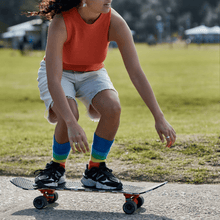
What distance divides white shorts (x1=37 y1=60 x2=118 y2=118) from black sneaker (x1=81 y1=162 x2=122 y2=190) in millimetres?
539

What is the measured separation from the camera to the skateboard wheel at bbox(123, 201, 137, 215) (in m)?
2.62

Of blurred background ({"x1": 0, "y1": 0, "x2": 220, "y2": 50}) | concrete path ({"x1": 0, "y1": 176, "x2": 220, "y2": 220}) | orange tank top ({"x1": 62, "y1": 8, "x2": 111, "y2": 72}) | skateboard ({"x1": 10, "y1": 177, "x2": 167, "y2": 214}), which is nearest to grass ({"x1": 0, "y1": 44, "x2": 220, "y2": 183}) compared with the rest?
concrete path ({"x1": 0, "y1": 176, "x2": 220, "y2": 220})

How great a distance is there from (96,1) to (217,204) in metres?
1.78

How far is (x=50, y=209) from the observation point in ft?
9.09

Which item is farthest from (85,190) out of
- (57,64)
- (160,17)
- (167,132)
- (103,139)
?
(160,17)

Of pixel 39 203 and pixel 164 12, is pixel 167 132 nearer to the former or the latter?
pixel 39 203

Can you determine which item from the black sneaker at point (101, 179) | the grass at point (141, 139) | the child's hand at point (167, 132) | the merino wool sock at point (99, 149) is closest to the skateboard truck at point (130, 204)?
the black sneaker at point (101, 179)

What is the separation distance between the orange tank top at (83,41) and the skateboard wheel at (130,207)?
3.65ft

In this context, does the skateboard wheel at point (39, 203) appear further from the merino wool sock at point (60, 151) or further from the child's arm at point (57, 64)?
the child's arm at point (57, 64)

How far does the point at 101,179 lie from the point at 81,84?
30.7 inches

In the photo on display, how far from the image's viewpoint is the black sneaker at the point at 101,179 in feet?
9.03

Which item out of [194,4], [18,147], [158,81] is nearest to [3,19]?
[194,4]

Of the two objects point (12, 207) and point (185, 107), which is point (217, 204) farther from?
point (185, 107)

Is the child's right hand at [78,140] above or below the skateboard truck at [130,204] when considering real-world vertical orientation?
above
